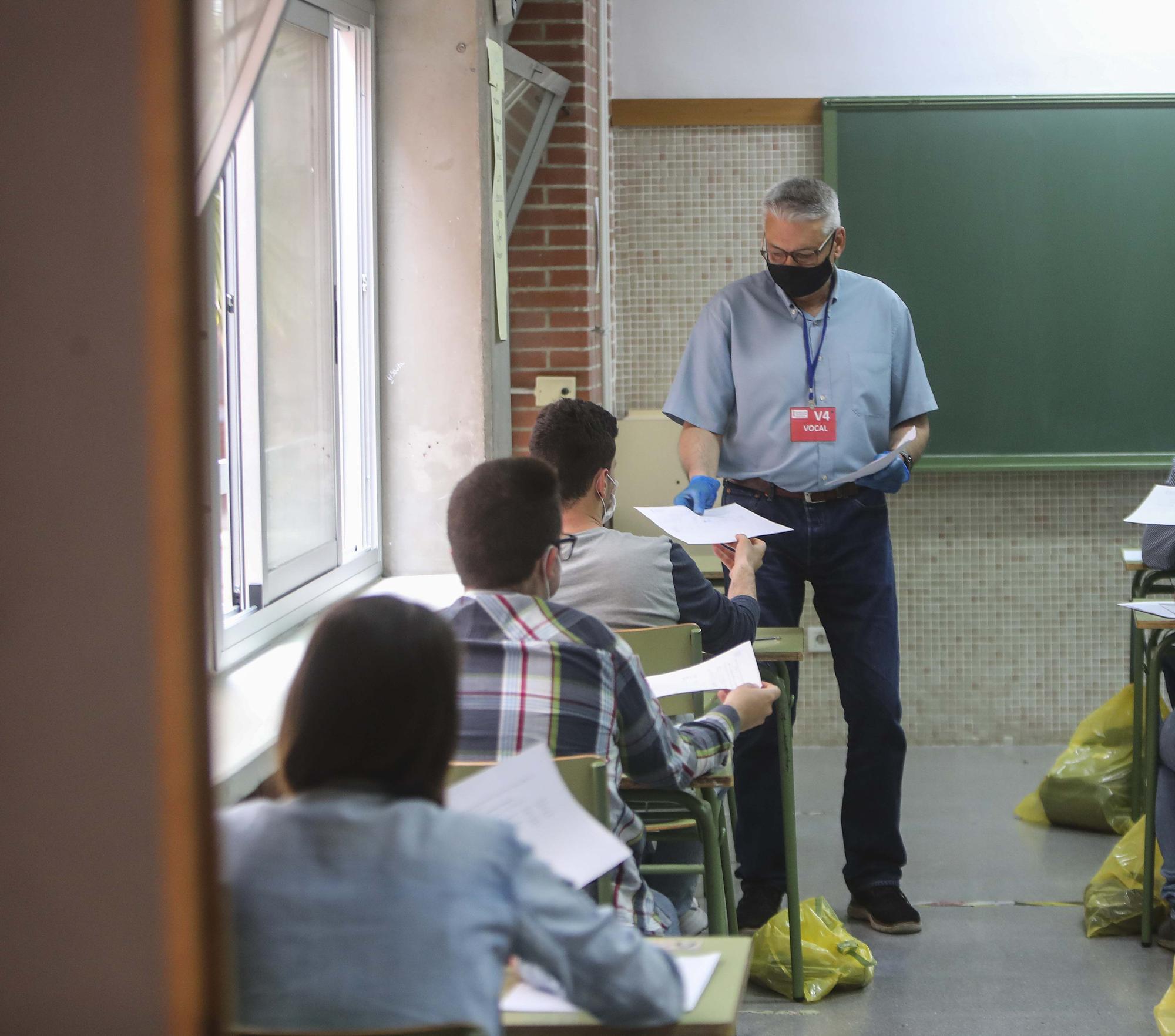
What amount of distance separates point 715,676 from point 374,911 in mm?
1190

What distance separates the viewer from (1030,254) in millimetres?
4227

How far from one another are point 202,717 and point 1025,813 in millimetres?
3684

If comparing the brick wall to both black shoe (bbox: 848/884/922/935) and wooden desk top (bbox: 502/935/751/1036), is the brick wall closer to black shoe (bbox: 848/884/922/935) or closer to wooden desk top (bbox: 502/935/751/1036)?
black shoe (bbox: 848/884/922/935)

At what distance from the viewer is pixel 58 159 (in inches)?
15.2

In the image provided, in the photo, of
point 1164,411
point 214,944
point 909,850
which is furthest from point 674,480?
point 214,944

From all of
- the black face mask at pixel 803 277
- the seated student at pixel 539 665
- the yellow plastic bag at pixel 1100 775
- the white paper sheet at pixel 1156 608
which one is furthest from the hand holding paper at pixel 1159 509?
the seated student at pixel 539 665

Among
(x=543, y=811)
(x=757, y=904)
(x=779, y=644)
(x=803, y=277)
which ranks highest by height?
(x=803, y=277)

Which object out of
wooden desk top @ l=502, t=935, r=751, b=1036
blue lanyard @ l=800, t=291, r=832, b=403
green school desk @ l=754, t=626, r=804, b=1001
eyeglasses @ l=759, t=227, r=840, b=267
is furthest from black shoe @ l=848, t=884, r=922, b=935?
wooden desk top @ l=502, t=935, r=751, b=1036

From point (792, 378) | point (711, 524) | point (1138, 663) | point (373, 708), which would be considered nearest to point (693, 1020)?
point (373, 708)

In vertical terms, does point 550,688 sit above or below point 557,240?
below

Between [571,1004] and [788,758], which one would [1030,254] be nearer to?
[788,758]

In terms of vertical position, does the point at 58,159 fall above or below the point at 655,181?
below

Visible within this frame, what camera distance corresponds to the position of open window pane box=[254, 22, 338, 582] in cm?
233

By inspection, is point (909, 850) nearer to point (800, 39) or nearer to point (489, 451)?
point (489, 451)
